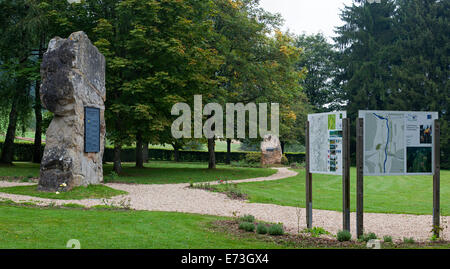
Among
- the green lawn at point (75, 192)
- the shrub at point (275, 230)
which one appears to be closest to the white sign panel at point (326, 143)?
the shrub at point (275, 230)

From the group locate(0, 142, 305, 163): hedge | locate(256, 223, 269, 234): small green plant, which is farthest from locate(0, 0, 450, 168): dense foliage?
locate(256, 223, 269, 234): small green plant

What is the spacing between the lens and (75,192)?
535 inches

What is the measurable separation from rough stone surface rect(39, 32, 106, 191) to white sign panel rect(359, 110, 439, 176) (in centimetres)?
968

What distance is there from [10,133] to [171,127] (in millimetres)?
10376

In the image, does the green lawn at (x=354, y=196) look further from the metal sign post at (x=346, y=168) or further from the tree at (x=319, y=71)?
the tree at (x=319, y=71)

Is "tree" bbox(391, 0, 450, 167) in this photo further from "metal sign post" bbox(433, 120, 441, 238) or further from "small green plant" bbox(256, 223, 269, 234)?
"small green plant" bbox(256, 223, 269, 234)

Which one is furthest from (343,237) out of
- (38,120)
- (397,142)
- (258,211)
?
(38,120)

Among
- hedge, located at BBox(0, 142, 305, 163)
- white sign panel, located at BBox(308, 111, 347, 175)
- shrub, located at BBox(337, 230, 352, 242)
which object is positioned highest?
white sign panel, located at BBox(308, 111, 347, 175)

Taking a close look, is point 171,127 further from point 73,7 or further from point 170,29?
point 73,7

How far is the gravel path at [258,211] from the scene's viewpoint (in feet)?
30.6

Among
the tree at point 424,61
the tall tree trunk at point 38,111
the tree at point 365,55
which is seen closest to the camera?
the tall tree trunk at point 38,111

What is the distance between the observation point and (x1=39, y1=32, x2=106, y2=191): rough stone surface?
14.0 metres

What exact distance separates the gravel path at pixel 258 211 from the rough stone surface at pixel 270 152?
1902 cm

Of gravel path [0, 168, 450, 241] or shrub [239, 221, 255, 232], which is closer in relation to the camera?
shrub [239, 221, 255, 232]
